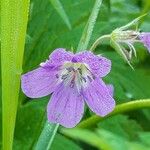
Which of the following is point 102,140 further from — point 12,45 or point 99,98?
point 99,98

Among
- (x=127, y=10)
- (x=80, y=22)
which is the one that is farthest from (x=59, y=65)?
(x=127, y=10)

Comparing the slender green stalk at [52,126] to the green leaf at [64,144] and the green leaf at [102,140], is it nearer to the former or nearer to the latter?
the green leaf at [64,144]

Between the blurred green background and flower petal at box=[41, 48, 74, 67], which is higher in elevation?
flower petal at box=[41, 48, 74, 67]

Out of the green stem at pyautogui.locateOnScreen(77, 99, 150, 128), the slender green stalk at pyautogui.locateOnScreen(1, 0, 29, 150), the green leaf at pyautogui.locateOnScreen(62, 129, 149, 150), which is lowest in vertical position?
the green stem at pyautogui.locateOnScreen(77, 99, 150, 128)

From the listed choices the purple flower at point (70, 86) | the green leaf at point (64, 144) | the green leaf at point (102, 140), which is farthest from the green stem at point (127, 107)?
the green leaf at point (102, 140)

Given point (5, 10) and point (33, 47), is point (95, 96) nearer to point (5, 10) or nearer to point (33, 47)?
point (5, 10)

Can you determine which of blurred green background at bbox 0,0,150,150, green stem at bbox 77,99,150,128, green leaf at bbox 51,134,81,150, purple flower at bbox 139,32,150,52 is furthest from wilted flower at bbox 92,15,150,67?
green leaf at bbox 51,134,81,150

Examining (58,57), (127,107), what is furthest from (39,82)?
(127,107)

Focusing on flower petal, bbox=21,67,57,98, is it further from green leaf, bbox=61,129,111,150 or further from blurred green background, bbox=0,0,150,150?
green leaf, bbox=61,129,111,150
